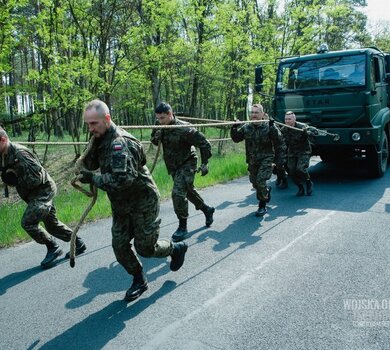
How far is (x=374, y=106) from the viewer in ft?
26.9

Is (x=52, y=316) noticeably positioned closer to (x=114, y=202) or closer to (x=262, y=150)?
(x=114, y=202)

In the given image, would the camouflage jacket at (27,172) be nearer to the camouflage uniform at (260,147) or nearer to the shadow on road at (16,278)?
the shadow on road at (16,278)

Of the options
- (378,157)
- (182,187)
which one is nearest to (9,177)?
(182,187)

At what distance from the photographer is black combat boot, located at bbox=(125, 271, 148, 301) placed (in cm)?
348

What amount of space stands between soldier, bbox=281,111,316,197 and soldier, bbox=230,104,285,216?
121 cm

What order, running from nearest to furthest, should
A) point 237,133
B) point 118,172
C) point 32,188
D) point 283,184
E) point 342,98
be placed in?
point 118,172
point 32,188
point 237,133
point 342,98
point 283,184

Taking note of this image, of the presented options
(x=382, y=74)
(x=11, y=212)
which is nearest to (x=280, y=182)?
(x=382, y=74)

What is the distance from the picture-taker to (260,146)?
6.30 metres

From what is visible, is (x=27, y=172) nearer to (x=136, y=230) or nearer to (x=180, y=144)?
(x=136, y=230)

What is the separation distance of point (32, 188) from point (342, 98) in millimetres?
6502

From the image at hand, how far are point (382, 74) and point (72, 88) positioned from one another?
26.3 feet

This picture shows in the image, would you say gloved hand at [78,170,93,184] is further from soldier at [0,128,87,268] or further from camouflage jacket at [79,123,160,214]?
soldier at [0,128,87,268]

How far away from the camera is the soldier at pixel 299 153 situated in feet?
24.6

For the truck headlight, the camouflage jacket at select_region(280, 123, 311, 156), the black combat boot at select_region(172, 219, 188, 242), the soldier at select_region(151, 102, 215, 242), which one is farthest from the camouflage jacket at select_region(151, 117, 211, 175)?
the truck headlight
